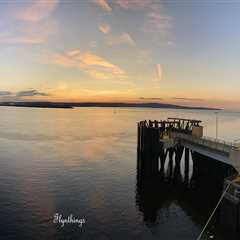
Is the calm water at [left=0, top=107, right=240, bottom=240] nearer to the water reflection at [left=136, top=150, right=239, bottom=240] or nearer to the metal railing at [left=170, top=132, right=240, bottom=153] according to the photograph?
the water reflection at [left=136, top=150, right=239, bottom=240]

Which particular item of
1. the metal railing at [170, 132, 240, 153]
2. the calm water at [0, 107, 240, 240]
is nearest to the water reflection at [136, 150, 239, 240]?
the calm water at [0, 107, 240, 240]

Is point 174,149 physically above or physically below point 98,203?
above

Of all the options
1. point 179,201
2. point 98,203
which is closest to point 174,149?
point 179,201

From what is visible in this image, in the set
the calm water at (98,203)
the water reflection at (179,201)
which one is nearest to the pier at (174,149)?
the water reflection at (179,201)

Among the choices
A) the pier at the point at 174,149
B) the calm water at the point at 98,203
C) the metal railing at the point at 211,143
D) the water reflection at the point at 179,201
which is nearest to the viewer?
the calm water at the point at 98,203

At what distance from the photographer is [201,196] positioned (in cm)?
3578

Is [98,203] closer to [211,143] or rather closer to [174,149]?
[211,143]

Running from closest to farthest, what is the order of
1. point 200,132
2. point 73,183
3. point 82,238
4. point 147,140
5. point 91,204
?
point 82,238
point 91,204
point 73,183
point 147,140
point 200,132

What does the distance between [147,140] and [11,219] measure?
2055 centimetres

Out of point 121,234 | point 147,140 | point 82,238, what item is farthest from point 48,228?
point 147,140

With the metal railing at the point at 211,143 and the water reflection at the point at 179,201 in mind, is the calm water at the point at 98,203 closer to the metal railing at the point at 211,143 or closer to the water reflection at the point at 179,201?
the water reflection at the point at 179,201

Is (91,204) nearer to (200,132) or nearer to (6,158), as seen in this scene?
(200,132)

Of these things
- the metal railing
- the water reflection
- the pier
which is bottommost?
the water reflection

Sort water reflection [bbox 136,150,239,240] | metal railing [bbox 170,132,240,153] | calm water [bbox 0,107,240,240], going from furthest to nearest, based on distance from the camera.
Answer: metal railing [bbox 170,132,240,153], water reflection [bbox 136,150,239,240], calm water [bbox 0,107,240,240]
